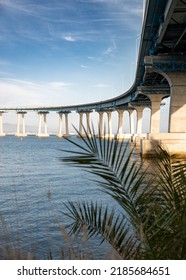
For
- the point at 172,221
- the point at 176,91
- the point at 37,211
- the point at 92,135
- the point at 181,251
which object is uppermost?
the point at 176,91

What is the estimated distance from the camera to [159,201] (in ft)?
13.6

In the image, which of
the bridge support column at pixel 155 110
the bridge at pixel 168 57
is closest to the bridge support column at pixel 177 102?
the bridge at pixel 168 57

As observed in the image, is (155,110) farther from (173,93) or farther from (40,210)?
(40,210)

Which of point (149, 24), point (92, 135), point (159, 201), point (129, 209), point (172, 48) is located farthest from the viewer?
point (172, 48)

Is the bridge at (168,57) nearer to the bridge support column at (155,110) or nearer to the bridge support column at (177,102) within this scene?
the bridge support column at (177,102)

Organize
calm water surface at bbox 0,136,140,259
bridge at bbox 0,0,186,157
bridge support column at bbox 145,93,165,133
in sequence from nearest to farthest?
calm water surface at bbox 0,136,140,259, bridge at bbox 0,0,186,157, bridge support column at bbox 145,93,165,133

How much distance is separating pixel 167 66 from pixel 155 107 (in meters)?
23.4

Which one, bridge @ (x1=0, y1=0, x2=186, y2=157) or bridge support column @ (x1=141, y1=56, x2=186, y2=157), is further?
bridge support column @ (x1=141, y1=56, x2=186, y2=157)

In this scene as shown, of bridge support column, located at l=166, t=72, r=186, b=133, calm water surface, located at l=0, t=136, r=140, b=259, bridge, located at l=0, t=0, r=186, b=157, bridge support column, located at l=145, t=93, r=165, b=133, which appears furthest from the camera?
bridge support column, located at l=145, t=93, r=165, b=133

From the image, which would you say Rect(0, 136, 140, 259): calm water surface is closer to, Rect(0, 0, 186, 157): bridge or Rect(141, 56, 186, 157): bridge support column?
Rect(0, 0, 186, 157): bridge

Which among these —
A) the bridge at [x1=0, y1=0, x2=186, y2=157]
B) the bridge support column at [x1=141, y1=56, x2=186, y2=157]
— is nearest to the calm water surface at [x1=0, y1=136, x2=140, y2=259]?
the bridge at [x1=0, y1=0, x2=186, y2=157]

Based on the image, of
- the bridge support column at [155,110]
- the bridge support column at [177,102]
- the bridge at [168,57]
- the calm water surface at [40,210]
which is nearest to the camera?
the calm water surface at [40,210]
